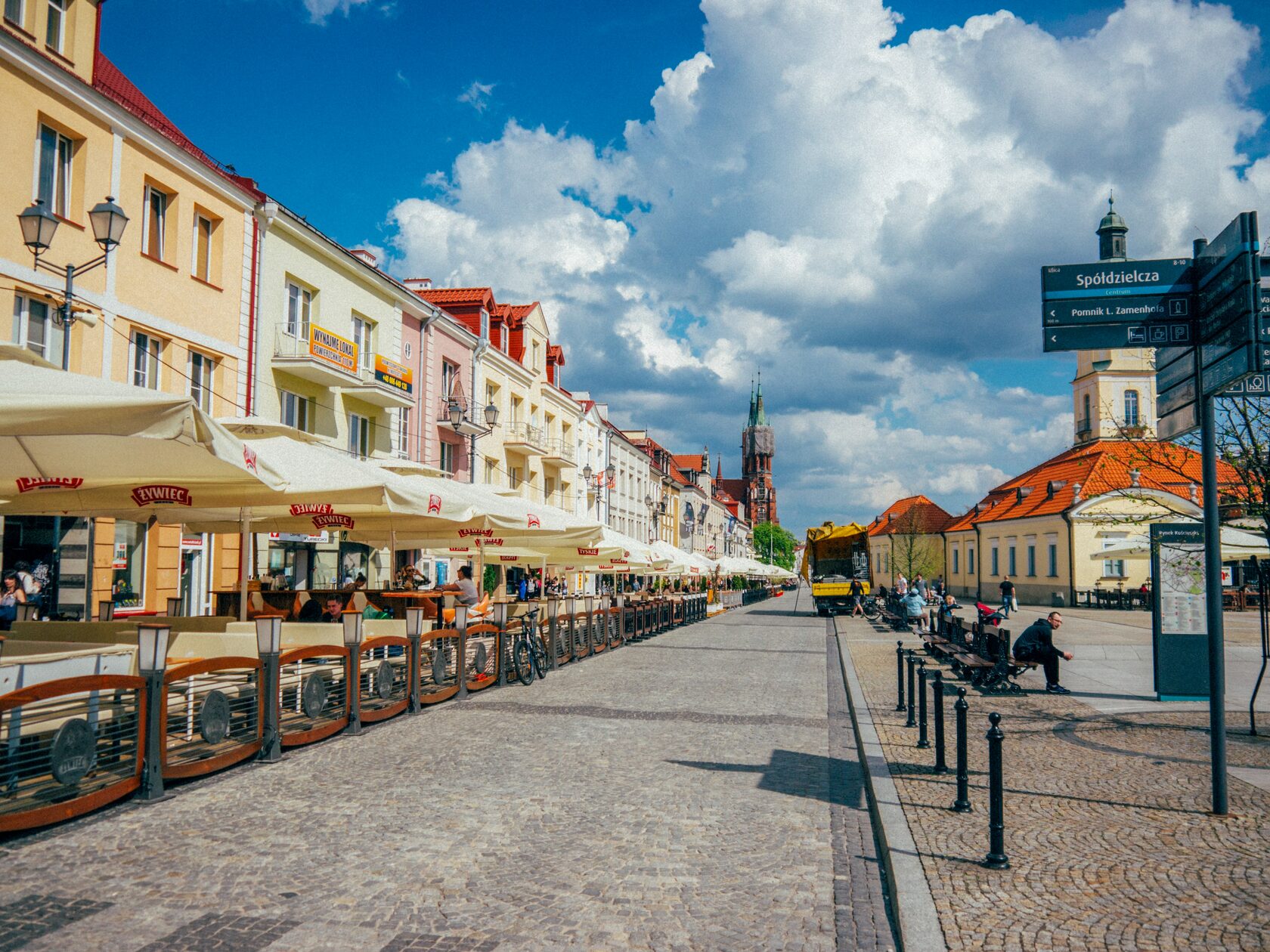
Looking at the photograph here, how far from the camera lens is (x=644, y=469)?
66.7 metres

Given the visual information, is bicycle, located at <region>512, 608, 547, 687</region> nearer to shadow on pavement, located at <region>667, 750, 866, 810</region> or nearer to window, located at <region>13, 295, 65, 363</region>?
shadow on pavement, located at <region>667, 750, 866, 810</region>

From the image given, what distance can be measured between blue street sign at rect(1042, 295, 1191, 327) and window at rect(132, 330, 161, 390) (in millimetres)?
16273

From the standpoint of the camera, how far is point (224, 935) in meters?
4.43

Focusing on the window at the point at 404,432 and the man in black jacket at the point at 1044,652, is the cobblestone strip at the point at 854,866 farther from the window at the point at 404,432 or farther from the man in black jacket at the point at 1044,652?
the window at the point at 404,432

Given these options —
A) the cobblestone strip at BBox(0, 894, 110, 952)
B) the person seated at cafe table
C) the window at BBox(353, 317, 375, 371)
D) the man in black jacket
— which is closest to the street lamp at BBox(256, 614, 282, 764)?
the cobblestone strip at BBox(0, 894, 110, 952)

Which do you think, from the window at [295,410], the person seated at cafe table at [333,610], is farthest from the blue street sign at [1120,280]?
the window at [295,410]

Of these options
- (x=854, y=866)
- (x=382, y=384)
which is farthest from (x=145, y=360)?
(x=854, y=866)

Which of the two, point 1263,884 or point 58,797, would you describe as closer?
point 1263,884

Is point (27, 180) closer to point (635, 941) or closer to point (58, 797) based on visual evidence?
point (58, 797)

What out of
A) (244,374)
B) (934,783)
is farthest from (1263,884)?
(244,374)

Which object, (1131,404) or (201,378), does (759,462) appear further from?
(201,378)

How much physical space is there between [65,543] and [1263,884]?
57.8 ft

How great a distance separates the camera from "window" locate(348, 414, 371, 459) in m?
25.8

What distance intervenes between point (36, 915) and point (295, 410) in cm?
1985
